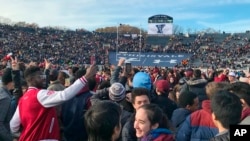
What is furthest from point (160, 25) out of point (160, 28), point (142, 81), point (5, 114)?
point (5, 114)

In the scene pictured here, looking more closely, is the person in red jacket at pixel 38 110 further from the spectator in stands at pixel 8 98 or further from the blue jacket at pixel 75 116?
the blue jacket at pixel 75 116

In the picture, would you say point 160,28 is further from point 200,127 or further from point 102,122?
point 102,122

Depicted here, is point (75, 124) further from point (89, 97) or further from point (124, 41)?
point (124, 41)

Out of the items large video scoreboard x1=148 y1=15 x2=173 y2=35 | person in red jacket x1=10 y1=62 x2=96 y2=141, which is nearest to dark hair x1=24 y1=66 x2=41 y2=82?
person in red jacket x1=10 y1=62 x2=96 y2=141

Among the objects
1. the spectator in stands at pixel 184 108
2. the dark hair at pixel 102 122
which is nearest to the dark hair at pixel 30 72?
the spectator in stands at pixel 184 108

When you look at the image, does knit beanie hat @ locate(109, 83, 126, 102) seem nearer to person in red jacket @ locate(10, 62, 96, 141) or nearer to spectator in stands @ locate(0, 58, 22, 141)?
person in red jacket @ locate(10, 62, 96, 141)

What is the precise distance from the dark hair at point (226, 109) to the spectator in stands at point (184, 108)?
5.86 feet

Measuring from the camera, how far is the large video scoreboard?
60812mm

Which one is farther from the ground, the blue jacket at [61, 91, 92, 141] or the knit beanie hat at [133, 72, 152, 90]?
the knit beanie hat at [133, 72, 152, 90]

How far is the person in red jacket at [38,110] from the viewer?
485cm

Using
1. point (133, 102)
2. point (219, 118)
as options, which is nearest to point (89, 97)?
point (133, 102)

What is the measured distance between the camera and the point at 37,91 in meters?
4.98

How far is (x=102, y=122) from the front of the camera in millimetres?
3166

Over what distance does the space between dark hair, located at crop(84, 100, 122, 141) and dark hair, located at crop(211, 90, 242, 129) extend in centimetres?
86
